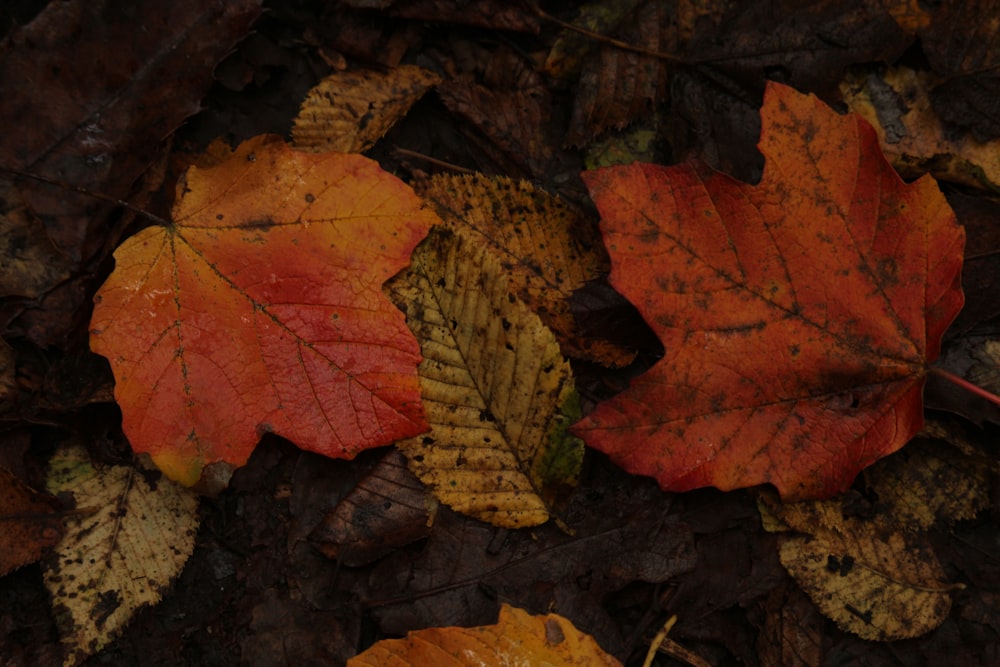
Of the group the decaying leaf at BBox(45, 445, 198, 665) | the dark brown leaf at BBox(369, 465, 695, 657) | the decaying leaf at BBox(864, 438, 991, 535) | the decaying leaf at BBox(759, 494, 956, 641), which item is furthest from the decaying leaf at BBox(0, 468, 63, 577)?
the decaying leaf at BBox(864, 438, 991, 535)

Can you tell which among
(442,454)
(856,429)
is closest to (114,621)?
(442,454)

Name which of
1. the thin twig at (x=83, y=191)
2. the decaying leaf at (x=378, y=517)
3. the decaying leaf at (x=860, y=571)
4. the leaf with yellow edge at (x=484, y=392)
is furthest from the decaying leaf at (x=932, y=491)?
the thin twig at (x=83, y=191)

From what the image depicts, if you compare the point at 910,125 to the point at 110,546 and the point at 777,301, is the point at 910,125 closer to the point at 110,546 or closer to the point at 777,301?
the point at 777,301

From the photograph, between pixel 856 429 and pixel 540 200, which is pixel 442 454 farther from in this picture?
pixel 856 429

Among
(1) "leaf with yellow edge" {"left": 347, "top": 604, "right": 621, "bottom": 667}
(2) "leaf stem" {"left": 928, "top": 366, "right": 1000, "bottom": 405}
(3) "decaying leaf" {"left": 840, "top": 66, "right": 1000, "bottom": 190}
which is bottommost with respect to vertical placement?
(1) "leaf with yellow edge" {"left": 347, "top": 604, "right": 621, "bottom": 667}

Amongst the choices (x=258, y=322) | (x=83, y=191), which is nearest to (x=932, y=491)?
(x=258, y=322)

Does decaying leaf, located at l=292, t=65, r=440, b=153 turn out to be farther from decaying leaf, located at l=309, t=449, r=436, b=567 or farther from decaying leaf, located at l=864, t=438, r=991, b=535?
decaying leaf, located at l=864, t=438, r=991, b=535
